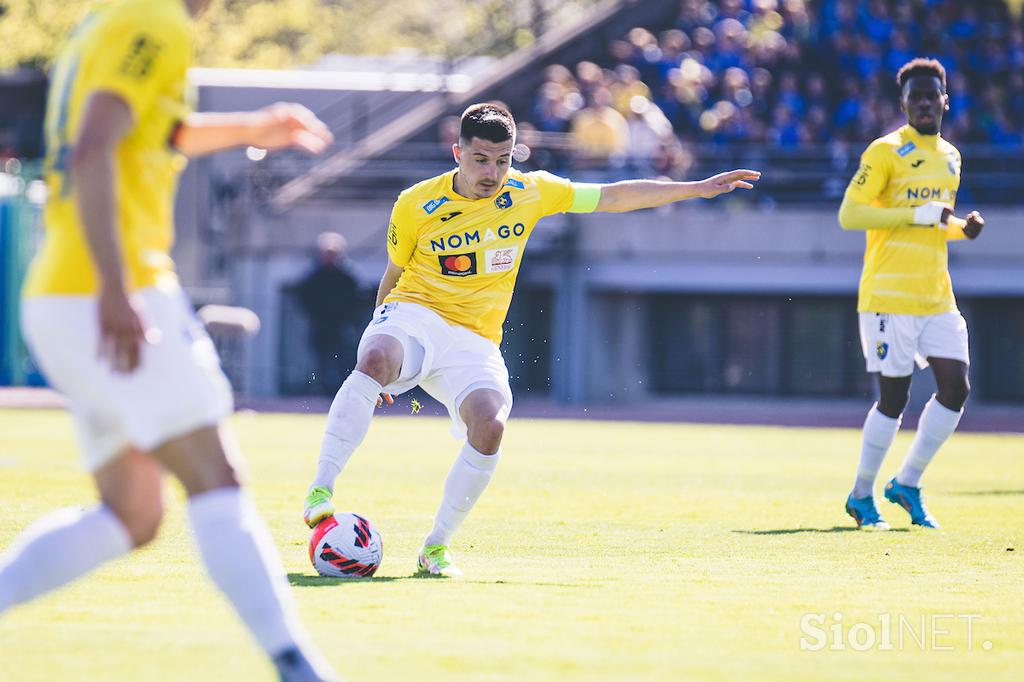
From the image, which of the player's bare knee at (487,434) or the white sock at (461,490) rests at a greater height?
the player's bare knee at (487,434)

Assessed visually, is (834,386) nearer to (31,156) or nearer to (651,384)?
(651,384)

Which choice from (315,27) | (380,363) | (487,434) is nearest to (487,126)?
(380,363)

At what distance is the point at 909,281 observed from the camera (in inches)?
411

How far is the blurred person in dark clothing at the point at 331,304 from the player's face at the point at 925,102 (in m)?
15.3

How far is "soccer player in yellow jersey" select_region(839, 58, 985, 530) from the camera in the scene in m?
10.4

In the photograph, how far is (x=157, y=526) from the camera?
509cm

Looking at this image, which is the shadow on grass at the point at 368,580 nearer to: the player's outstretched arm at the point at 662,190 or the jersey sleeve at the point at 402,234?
the jersey sleeve at the point at 402,234

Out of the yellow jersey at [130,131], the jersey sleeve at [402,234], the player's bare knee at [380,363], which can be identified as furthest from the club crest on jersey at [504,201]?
the yellow jersey at [130,131]

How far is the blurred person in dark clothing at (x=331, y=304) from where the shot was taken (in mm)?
24938

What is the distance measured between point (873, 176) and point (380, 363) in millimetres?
3722

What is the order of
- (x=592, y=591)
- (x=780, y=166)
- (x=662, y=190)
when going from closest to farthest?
(x=592, y=591), (x=662, y=190), (x=780, y=166)

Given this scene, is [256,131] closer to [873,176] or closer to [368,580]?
[368,580]

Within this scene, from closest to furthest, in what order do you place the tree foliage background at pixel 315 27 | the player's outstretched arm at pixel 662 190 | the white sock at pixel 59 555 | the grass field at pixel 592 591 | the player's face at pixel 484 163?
the white sock at pixel 59 555
the grass field at pixel 592 591
the player's outstretched arm at pixel 662 190
the player's face at pixel 484 163
the tree foliage background at pixel 315 27

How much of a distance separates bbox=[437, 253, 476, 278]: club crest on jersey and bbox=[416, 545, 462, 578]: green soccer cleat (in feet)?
4.76
